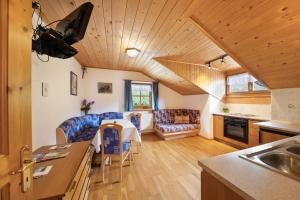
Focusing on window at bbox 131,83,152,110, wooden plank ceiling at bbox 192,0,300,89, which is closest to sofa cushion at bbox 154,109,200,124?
window at bbox 131,83,152,110

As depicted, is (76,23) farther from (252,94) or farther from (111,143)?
(252,94)

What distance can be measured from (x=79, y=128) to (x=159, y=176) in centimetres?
217

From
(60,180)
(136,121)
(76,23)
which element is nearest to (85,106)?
(136,121)

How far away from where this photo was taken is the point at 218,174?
31.2 inches

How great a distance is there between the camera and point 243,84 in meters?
4.00

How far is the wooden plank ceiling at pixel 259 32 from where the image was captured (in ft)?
4.90

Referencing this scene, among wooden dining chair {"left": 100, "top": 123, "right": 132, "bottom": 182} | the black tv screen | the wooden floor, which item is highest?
the black tv screen

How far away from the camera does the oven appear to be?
3.28 meters

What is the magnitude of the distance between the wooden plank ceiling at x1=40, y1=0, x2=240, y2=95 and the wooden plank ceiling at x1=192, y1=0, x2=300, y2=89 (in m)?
0.27

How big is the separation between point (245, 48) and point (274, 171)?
6.45 ft

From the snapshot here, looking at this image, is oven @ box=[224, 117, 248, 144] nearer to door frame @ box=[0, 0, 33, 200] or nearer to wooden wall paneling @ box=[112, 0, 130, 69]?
wooden wall paneling @ box=[112, 0, 130, 69]

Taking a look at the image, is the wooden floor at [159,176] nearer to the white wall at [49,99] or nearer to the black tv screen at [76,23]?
the white wall at [49,99]

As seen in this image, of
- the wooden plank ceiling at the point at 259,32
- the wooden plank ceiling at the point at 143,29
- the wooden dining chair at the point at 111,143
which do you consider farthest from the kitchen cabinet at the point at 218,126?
the wooden dining chair at the point at 111,143

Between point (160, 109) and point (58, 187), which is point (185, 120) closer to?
point (160, 109)
